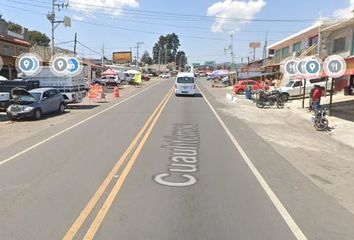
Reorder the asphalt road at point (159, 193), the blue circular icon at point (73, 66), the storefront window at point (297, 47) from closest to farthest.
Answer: the asphalt road at point (159, 193) < the blue circular icon at point (73, 66) < the storefront window at point (297, 47)

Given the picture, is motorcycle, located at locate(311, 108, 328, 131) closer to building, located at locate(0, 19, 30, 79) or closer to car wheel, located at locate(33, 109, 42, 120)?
car wheel, located at locate(33, 109, 42, 120)

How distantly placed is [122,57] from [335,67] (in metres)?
141

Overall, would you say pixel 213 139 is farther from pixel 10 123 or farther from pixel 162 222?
pixel 10 123

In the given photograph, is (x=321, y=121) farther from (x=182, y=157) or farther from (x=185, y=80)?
(x=185, y=80)

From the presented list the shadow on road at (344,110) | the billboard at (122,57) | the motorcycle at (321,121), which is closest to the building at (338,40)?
the shadow on road at (344,110)

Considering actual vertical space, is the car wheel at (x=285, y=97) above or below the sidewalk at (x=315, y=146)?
above

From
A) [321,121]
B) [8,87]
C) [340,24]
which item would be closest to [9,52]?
[8,87]

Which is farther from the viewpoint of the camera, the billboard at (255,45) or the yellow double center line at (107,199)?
the billboard at (255,45)

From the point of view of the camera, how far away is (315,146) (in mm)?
15008

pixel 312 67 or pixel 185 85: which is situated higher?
pixel 312 67

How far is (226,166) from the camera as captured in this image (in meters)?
10.9

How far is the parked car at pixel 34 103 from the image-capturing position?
875 inches

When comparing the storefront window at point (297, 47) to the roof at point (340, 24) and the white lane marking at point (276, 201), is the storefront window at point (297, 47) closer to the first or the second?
the roof at point (340, 24)

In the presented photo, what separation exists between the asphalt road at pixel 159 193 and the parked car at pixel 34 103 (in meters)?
8.01
